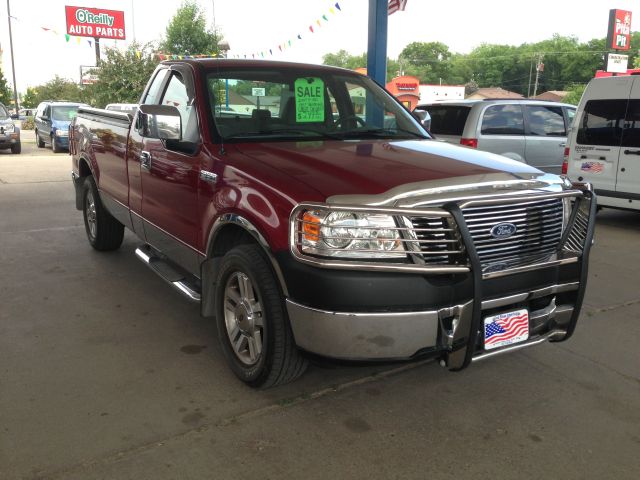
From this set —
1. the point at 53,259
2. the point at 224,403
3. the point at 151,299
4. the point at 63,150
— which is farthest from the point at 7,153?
the point at 224,403

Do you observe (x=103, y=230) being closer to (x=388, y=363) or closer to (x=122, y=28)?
(x=388, y=363)

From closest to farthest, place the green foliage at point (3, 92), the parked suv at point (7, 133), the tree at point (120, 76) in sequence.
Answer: the parked suv at point (7, 133)
the tree at point (120, 76)
the green foliage at point (3, 92)

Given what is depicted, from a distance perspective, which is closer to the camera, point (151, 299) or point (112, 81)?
point (151, 299)

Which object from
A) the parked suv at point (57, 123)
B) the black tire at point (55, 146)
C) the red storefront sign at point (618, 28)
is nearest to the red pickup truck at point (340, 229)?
the parked suv at point (57, 123)

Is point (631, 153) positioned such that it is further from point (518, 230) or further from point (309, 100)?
point (518, 230)

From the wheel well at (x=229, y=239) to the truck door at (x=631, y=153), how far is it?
247 inches

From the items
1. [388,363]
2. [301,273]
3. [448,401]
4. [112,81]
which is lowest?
[448,401]

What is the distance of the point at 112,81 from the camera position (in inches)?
1030

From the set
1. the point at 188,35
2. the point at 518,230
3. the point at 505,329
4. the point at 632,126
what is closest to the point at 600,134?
the point at 632,126

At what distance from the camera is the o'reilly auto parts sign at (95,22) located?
35.5m

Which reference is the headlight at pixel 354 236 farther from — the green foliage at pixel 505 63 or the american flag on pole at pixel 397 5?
the green foliage at pixel 505 63

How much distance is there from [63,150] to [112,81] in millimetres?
7242

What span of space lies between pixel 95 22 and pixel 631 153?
35.5m

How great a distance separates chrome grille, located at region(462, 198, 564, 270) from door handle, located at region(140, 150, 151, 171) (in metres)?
2.55
